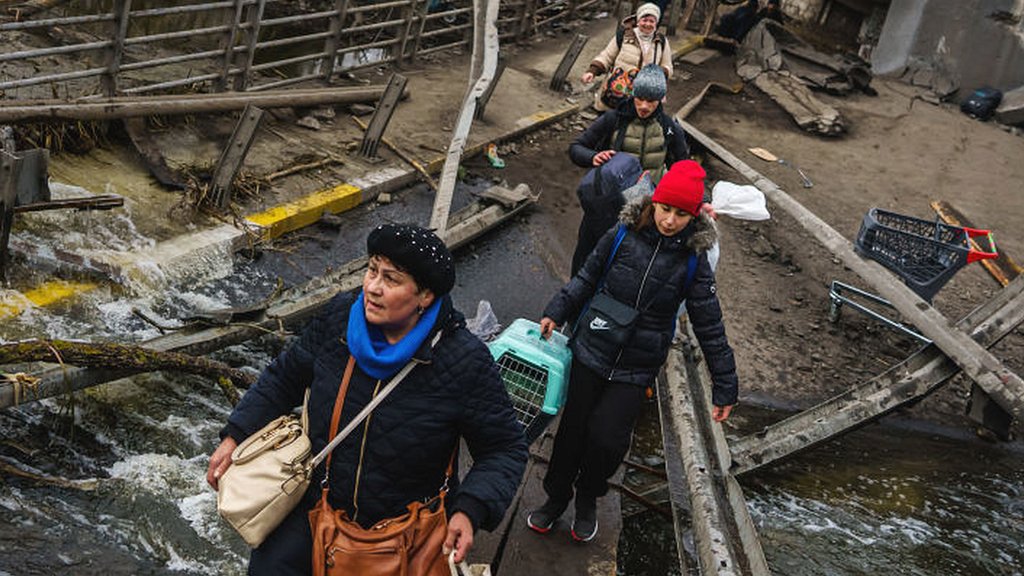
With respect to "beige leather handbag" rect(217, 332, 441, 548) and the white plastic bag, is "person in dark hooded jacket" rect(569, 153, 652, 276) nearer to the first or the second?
the white plastic bag

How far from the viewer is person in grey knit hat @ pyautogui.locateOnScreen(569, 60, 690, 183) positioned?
21.8 feet

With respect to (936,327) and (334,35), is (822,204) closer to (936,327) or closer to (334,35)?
(936,327)

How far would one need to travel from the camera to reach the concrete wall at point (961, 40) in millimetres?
16047

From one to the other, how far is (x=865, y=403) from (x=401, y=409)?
13.7 ft

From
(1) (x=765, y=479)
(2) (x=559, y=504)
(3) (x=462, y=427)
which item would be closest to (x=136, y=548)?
(2) (x=559, y=504)

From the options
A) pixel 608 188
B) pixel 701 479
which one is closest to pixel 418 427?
pixel 701 479

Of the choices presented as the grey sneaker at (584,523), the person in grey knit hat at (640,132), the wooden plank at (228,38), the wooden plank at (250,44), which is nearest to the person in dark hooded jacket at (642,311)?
the grey sneaker at (584,523)

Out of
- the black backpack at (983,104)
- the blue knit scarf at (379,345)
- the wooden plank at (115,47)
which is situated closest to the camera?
the blue knit scarf at (379,345)

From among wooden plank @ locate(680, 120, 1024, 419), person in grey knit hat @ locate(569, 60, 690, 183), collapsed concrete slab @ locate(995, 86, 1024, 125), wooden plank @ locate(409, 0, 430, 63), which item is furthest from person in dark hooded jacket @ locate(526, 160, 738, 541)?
collapsed concrete slab @ locate(995, 86, 1024, 125)

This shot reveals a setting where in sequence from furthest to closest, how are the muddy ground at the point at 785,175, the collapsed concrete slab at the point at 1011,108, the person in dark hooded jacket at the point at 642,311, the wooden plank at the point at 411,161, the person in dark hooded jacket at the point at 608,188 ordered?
the collapsed concrete slab at the point at 1011,108 < the wooden plank at the point at 411,161 < the muddy ground at the point at 785,175 < the person in dark hooded jacket at the point at 608,188 < the person in dark hooded jacket at the point at 642,311

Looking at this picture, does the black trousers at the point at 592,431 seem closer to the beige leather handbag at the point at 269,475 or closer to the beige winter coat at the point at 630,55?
the beige leather handbag at the point at 269,475

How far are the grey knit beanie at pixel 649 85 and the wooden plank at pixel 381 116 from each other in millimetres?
3691

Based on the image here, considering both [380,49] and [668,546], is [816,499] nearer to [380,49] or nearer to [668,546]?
[668,546]

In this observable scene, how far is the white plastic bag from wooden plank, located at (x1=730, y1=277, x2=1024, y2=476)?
1402 millimetres
